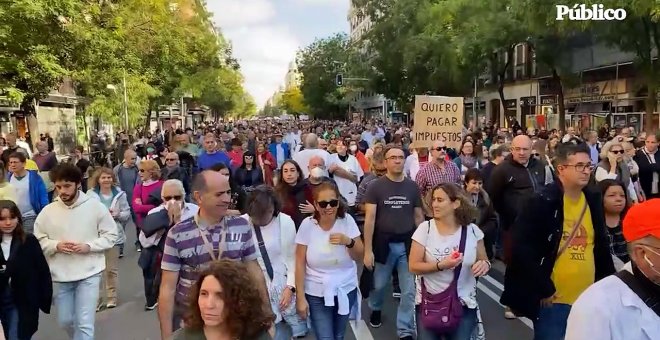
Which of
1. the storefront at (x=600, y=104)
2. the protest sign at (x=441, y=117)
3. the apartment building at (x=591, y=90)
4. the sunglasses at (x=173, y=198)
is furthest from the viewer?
the apartment building at (x=591, y=90)

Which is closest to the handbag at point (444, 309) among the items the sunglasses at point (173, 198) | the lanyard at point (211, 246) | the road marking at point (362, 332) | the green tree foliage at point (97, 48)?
the lanyard at point (211, 246)

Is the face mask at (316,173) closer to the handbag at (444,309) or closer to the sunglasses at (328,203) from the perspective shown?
the sunglasses at (328,203)

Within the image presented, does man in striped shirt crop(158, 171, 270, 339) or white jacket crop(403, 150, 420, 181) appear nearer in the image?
man in striped shirt crop(158, 171, 270, 339)

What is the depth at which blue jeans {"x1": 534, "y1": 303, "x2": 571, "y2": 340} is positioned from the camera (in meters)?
4.11

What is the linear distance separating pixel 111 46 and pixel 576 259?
16526 millimetres

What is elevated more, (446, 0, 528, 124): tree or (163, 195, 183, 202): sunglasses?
(446, 0, 528, 124): tree

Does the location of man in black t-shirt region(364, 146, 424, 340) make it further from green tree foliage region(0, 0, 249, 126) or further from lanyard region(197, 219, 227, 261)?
green tree foliage region(0, 0, 249, 126)

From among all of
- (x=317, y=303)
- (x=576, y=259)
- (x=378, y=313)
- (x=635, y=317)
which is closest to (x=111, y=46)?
(x=378, y=313)

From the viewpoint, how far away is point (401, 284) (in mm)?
6234

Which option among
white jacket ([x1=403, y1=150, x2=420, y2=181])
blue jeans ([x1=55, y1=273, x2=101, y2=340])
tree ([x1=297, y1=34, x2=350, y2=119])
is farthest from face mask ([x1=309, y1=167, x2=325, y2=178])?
tree ([x1=297, y1=34, x2=350, y2=119])

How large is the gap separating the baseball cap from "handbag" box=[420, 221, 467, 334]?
215 centimetres

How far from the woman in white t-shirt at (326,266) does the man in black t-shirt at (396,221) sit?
50.4 inches

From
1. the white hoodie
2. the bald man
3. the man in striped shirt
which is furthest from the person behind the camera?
the bald man

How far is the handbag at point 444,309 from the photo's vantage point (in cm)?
430
